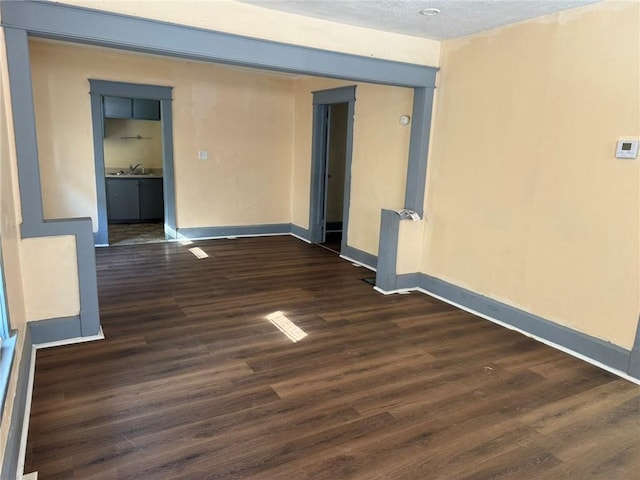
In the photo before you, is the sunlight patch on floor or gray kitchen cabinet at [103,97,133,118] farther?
gray kitchen cabinet at [103,97,133,118]

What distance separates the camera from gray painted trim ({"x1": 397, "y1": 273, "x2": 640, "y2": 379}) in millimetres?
3100

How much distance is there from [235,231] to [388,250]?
328 cm

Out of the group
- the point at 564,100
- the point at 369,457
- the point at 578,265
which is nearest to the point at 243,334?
the point at 369,457

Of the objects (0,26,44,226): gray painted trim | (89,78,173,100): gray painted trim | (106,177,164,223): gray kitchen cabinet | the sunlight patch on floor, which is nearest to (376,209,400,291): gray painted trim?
the sunlight patch on floor

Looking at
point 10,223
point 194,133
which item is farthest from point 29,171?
point 194,133

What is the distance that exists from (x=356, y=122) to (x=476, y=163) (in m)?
2.02

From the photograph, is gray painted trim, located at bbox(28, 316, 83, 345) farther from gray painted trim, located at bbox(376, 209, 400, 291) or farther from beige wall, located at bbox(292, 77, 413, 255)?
beige wall, located at bbox(292, 77, 413, 255)

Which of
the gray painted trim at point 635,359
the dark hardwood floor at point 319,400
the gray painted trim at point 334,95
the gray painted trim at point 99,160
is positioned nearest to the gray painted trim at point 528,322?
the gray painted trim at point 635,359

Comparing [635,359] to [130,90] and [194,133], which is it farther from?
[130,90]

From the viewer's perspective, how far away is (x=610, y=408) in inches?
103

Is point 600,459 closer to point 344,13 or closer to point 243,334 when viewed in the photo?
point 243,334

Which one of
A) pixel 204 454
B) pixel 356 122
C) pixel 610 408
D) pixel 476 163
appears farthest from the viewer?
pixel 356 122

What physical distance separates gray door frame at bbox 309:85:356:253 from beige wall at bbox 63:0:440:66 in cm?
175

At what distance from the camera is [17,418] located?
80.4 inches
